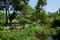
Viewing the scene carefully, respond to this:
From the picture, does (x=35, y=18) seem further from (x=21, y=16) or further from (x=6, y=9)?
(x=6, y=9)

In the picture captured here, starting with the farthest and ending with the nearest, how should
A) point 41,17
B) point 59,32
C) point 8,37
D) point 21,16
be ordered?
point 21,16
point 41,17
point 59,32
point 8,37

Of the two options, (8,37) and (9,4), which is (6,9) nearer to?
(9,4)

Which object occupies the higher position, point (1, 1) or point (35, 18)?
point (1, 1)

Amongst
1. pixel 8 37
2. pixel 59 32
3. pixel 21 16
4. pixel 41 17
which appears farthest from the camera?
pixel 21 16

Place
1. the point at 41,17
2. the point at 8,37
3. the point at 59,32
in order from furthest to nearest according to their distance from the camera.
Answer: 1. the point at 41,17
2. the point at 59,32
3. the point at 8,37

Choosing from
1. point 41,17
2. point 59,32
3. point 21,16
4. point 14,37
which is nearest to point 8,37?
point 14,37

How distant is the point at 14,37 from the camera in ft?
69.6

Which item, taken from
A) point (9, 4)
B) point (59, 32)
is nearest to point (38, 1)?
point (9, 4)

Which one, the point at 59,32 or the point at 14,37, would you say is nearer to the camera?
the point at 14,37

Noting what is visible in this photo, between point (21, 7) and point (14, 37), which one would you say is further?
point (21, 7)

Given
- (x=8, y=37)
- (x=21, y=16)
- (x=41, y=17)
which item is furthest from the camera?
(x=21, y=16)

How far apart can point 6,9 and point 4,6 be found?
0.99m

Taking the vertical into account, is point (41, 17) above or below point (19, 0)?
below

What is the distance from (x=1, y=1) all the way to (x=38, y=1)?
9.82 m
